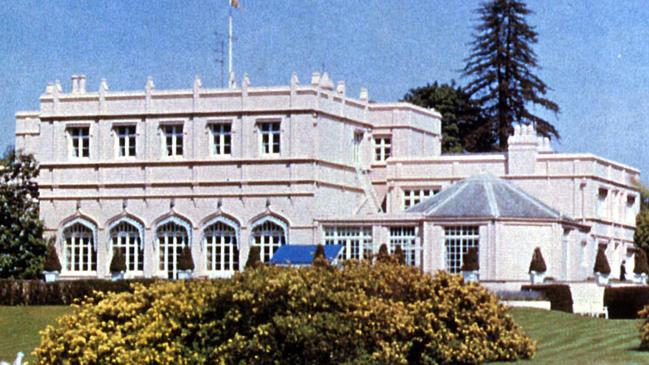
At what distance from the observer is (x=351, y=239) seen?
211ft

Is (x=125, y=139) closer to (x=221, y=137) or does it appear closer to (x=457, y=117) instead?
(x=221, y=137)

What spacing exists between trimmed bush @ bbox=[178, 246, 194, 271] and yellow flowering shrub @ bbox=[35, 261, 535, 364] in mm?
32324

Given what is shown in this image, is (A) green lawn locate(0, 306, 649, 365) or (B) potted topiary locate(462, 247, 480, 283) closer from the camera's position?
(A) green lawn locate(0, 306, 649, 365)

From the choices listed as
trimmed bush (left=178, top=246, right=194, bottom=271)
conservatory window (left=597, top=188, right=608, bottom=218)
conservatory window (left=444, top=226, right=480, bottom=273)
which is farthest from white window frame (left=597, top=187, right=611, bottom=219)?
trimmed bush (left=178, top=246, right=194, bottom=271)

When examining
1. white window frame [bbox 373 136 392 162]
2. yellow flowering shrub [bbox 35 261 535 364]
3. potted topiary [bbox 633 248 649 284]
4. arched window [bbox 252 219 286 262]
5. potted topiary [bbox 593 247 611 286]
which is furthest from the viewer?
white window frame [bbox 373 136 392 162]

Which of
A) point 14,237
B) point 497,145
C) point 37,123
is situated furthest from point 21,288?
point 497,145

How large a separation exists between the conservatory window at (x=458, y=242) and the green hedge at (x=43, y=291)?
41.9ft

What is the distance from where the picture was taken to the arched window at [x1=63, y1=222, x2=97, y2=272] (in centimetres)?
6794

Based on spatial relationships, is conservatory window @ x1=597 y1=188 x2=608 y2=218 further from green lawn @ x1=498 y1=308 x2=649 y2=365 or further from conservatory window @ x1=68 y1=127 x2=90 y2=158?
green lawn @ x1=498 y1=308 x2=649 y2=365

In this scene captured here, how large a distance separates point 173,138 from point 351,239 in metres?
9.67

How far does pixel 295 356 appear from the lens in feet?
98.7

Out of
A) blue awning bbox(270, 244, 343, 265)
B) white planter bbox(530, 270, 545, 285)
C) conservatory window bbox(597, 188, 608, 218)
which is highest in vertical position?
conservatory window bbox(597, 188, 608, 218)

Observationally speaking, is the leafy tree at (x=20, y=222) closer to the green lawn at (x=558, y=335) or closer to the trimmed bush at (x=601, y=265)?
the green lawn at (x=558, y=335)

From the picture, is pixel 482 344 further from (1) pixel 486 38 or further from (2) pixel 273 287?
(1) pixel 486 38
